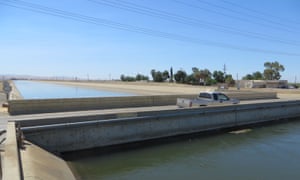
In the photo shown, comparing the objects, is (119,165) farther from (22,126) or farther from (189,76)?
(189,76)

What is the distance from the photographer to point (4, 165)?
7.67 meters

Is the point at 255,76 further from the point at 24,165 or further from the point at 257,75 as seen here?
the point at 24,165

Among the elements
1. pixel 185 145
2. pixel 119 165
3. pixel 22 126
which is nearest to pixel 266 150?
pixel 185 145

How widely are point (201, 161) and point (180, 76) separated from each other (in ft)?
400

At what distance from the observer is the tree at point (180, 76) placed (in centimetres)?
13475

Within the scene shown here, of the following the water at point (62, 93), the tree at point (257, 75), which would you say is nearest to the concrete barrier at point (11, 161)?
the water at point (62, 93)

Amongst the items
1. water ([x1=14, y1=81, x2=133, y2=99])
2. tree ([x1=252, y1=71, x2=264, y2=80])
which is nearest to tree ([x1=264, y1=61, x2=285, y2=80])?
tree ([x1=252, y1=71, x2=264, y2=80])

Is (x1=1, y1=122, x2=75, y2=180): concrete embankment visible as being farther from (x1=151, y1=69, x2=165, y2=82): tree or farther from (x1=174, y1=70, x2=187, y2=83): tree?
(x1=151, y1=69, x2=165, y2=82): tree

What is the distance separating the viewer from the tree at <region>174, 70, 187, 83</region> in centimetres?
13475

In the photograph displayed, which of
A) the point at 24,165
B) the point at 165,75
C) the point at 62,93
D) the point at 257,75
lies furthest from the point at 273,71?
the point at 24,165

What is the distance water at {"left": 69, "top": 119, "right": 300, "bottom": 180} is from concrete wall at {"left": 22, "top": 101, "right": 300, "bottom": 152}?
888mm

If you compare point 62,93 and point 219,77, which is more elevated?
point 219,77

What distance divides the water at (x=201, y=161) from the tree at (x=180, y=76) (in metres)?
115

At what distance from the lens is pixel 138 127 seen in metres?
17.3
